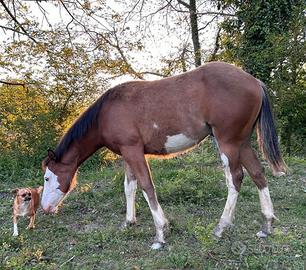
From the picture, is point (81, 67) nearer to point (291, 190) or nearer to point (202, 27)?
point (291, 190)

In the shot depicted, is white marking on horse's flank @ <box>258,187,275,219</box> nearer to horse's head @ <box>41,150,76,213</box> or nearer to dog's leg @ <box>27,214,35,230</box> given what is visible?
horse's head @ <box>41,150,76,213</box>

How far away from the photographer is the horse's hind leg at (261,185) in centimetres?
428

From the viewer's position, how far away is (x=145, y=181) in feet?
14.1

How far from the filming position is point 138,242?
4285mm

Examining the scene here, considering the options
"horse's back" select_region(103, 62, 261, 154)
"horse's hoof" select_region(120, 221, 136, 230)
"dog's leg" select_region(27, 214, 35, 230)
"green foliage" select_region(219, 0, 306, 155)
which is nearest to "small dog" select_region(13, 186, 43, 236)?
"dog's leg" select_region(27, 214, 35, 230)

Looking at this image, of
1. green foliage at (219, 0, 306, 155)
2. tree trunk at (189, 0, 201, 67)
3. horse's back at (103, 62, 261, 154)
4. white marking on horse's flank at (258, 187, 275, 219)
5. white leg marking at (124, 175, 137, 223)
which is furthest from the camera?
tree trunk at (189, 0, 201, 67)

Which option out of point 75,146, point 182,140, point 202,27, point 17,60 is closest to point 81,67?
point 17,60

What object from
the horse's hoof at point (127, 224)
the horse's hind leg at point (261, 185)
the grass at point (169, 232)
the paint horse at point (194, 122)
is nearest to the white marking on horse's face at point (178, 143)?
the paint horse at point (194, 122)

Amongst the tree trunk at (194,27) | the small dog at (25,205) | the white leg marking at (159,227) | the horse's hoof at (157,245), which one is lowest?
the horse's hoof at (157,245)

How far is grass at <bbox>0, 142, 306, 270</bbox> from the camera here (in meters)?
3.52

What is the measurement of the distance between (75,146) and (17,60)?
5.37 metres

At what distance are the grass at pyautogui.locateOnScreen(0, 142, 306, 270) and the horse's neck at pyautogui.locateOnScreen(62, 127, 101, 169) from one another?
80 cm

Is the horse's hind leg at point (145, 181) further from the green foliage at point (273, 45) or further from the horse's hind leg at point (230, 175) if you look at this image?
the green foliage at point (273, 45)

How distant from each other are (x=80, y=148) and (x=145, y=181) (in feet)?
3.26
